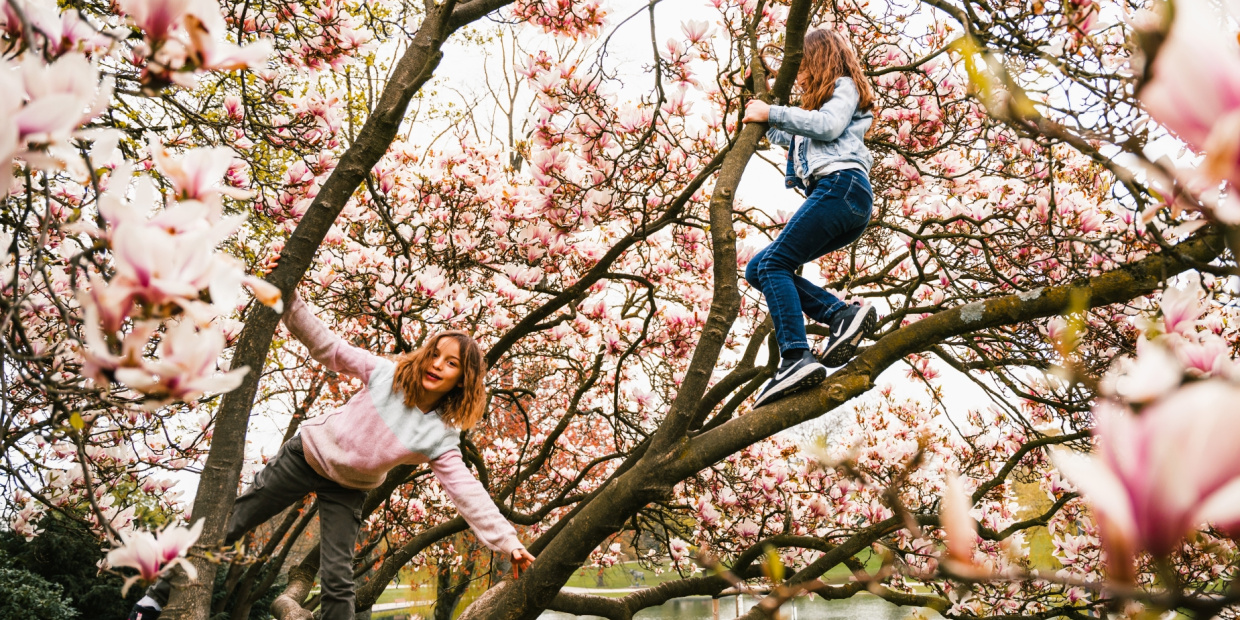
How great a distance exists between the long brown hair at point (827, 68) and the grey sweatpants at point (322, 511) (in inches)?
85.5

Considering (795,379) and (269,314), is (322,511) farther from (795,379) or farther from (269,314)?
(795,379)

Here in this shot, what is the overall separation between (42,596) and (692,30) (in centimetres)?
532

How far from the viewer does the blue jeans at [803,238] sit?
2.32 metres

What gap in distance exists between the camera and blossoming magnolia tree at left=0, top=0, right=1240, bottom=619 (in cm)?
61

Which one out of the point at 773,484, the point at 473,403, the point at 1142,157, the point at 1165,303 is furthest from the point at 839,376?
the point at 773,484

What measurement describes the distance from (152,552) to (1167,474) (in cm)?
111

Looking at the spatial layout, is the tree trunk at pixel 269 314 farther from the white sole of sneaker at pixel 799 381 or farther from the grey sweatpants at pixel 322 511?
the white sole of sneaker at pixel 799 381

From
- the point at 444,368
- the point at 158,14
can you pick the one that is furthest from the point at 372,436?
the point at 158,14

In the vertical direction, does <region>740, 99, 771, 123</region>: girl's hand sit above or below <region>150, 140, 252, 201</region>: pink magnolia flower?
above

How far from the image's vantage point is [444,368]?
8.90 feet

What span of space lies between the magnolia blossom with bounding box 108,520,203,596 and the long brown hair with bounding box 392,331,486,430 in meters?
1.63

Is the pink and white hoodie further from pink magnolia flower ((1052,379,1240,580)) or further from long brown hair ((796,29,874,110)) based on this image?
pink magnolia flower ((1052,379,1240,580))

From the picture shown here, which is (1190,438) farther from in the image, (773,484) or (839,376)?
(773,484)

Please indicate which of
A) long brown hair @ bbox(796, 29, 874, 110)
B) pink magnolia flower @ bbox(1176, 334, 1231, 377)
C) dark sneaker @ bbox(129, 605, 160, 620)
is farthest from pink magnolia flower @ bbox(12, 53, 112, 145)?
long brown hair @ bbox(796, 29, 874, 110)
